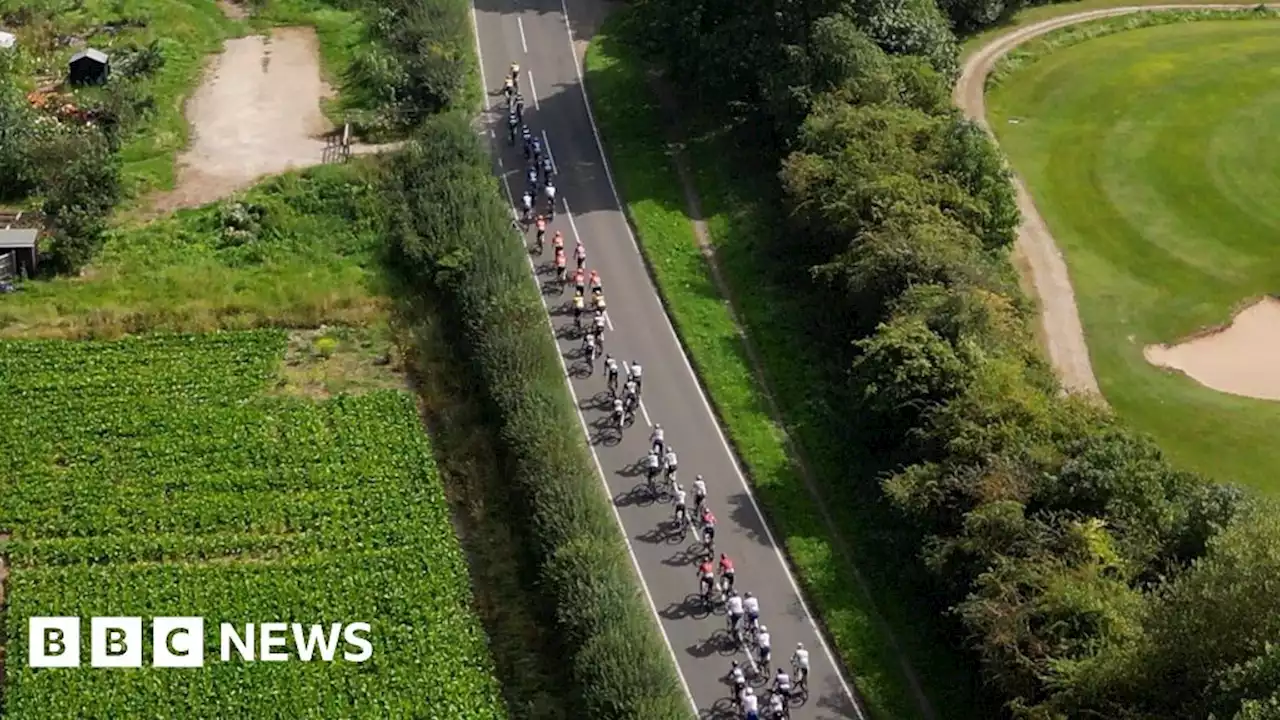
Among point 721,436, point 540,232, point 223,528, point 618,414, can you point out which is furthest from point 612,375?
point 223,528

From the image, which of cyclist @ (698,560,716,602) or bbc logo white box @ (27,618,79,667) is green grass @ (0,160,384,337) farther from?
cyclist @ (698,560,716,602)

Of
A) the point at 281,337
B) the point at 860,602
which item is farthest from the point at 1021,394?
the point at 281,337

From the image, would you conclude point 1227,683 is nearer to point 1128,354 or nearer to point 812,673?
point 812,673

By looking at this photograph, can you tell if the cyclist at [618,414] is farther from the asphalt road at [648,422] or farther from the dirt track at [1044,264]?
the dirt track at [1044,264]

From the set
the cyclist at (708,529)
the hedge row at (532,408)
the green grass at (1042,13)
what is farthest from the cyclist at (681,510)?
the green grass at (1042,13)

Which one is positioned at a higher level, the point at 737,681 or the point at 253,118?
the point at 253,118

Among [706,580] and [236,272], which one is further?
[236,272]

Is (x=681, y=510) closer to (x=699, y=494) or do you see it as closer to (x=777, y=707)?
(x=699, y=494)
